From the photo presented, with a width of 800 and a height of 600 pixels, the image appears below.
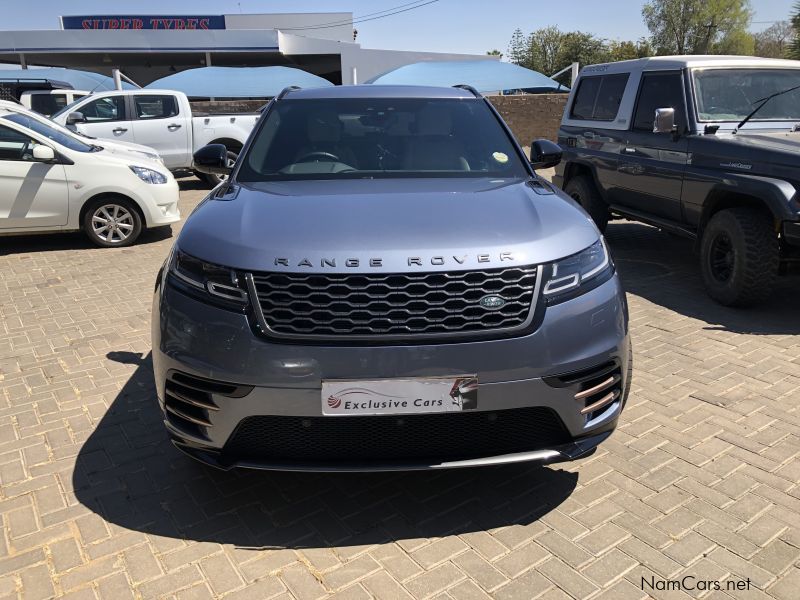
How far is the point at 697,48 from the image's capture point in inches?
2203

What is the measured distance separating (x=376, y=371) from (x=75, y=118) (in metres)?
11.9

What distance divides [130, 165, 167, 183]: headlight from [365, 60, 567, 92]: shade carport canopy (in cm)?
1426

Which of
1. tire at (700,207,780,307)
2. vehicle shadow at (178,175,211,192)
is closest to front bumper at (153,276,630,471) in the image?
tire at (700,207,780,307)

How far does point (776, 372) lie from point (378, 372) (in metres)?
3.14

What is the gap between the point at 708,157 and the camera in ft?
18.7

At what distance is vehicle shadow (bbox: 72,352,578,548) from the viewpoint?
2.70 metres

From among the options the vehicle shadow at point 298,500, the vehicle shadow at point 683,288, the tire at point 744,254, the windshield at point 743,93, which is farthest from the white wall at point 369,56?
the vehicle shadow at point 298,500

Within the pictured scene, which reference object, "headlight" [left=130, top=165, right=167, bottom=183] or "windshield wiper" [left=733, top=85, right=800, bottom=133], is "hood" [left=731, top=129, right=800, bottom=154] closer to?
"windshield wiper" [left=733, top=85, right=800, bottom=133]

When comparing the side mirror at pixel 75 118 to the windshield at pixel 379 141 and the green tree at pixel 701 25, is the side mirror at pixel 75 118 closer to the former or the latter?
the windshield at pixel 379 141

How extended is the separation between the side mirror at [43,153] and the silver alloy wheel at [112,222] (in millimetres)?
770

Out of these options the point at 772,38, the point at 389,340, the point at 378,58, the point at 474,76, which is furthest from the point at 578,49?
the point at 389,340

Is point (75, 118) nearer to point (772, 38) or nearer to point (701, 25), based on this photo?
point (701, 25)

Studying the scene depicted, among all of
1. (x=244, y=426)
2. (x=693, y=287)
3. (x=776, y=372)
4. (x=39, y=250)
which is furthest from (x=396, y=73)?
(x=244, y=426)

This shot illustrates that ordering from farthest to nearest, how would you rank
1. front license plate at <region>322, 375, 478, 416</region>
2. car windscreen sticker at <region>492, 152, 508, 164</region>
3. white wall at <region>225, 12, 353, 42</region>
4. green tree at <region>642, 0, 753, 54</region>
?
green tree at <region>642, 0, 753, 54</region>
white wall at <region>225, 12, 353, 42</region>
car windscreen sticker at <region>492, 152, 508, 164</region>
front license plate at <region>322, 375, 478, 416</region>
